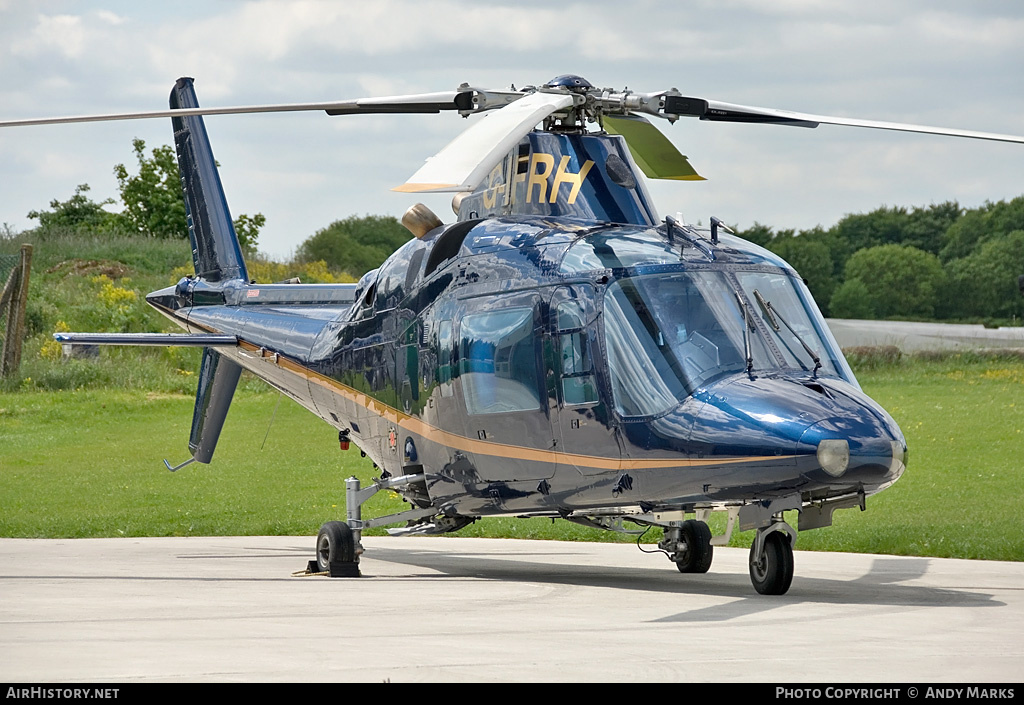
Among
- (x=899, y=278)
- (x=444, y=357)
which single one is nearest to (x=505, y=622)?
(x=444, y=357)

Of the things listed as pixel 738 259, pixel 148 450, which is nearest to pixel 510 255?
pixel 738 259

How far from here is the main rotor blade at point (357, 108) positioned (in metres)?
11.1

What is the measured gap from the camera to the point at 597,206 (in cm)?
1177

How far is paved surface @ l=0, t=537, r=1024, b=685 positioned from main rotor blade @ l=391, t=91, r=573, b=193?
2.67m

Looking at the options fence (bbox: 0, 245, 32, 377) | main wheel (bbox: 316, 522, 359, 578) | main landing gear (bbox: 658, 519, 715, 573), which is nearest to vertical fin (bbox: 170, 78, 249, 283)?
main wheel (bbox: 316, 522, 359, 578)

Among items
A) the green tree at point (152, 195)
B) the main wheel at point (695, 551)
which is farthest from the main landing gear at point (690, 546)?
the green tree at point (152, 195)

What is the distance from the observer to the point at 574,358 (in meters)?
10.6

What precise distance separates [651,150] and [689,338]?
130 inches

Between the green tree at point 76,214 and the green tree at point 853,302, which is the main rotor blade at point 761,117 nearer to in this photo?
the green tree at point 853,302

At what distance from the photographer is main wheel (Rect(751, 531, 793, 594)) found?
10.5 m

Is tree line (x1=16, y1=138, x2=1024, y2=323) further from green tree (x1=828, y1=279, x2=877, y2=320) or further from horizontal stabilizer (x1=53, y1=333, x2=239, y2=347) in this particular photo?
horizontal stabilizer (x1=53, y1=333, x2=239, y2=347)

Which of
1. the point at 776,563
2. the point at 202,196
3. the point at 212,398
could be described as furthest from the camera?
the point at 202,196

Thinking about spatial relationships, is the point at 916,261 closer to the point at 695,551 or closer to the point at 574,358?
the point at 695,551
